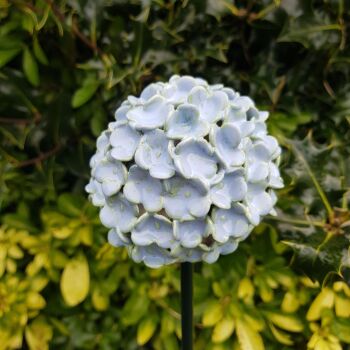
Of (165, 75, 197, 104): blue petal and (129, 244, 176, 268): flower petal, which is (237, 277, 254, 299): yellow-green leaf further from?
(165, 75, 197, 104): blue petal

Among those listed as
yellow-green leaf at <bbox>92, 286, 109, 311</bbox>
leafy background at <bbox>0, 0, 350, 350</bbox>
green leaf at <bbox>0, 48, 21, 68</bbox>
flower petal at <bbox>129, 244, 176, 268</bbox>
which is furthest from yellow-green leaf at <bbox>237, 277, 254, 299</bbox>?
green leaf at <bbox>0, 48, 21, 68</bbox>

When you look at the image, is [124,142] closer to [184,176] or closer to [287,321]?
[184,176]

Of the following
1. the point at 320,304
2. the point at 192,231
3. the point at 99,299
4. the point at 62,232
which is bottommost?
the point at 99,299

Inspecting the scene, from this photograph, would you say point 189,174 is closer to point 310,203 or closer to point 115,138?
point 115,138

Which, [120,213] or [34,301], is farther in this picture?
[34,301]

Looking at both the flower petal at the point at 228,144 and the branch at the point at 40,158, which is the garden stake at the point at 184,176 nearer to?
the flower petal at the point at 228,144

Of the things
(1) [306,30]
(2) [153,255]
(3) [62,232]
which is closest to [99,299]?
(3) [62,232]

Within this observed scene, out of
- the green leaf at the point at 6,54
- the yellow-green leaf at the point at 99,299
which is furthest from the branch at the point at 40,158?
the yellow-green leaf at the point at 99,299
